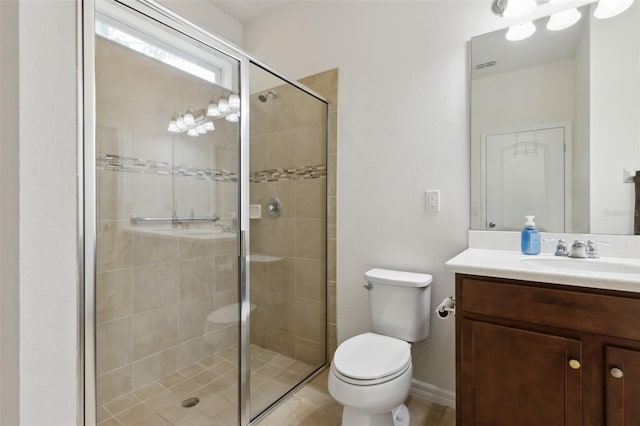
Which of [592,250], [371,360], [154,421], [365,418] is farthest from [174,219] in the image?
[592,250]

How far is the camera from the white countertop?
0.96 m

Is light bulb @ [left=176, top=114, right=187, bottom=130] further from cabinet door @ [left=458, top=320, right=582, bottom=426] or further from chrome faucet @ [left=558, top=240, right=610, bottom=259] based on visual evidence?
chrome faucet @ [left=558, top=240, right=610, bottom=259]

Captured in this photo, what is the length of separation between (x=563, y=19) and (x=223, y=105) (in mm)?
1674

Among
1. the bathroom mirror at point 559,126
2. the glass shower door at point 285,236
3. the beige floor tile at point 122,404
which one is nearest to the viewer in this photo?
the beige floor tile at point 122,404

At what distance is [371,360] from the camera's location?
142 centimetres

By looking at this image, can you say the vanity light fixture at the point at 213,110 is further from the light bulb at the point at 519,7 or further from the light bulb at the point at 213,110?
the light bulb at the point at 519,7

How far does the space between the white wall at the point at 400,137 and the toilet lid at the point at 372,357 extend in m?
0.39

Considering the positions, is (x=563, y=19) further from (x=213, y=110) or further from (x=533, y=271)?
(x=213, y=110)

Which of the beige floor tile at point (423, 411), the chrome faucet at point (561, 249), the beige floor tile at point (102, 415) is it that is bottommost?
the beige floor tile at point (423, 411)

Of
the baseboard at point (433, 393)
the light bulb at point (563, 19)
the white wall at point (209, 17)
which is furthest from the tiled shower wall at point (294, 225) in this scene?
the light bulb at point (563, 19)

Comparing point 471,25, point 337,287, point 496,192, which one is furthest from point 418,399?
point 471,25

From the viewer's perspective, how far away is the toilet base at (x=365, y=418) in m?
1.37
